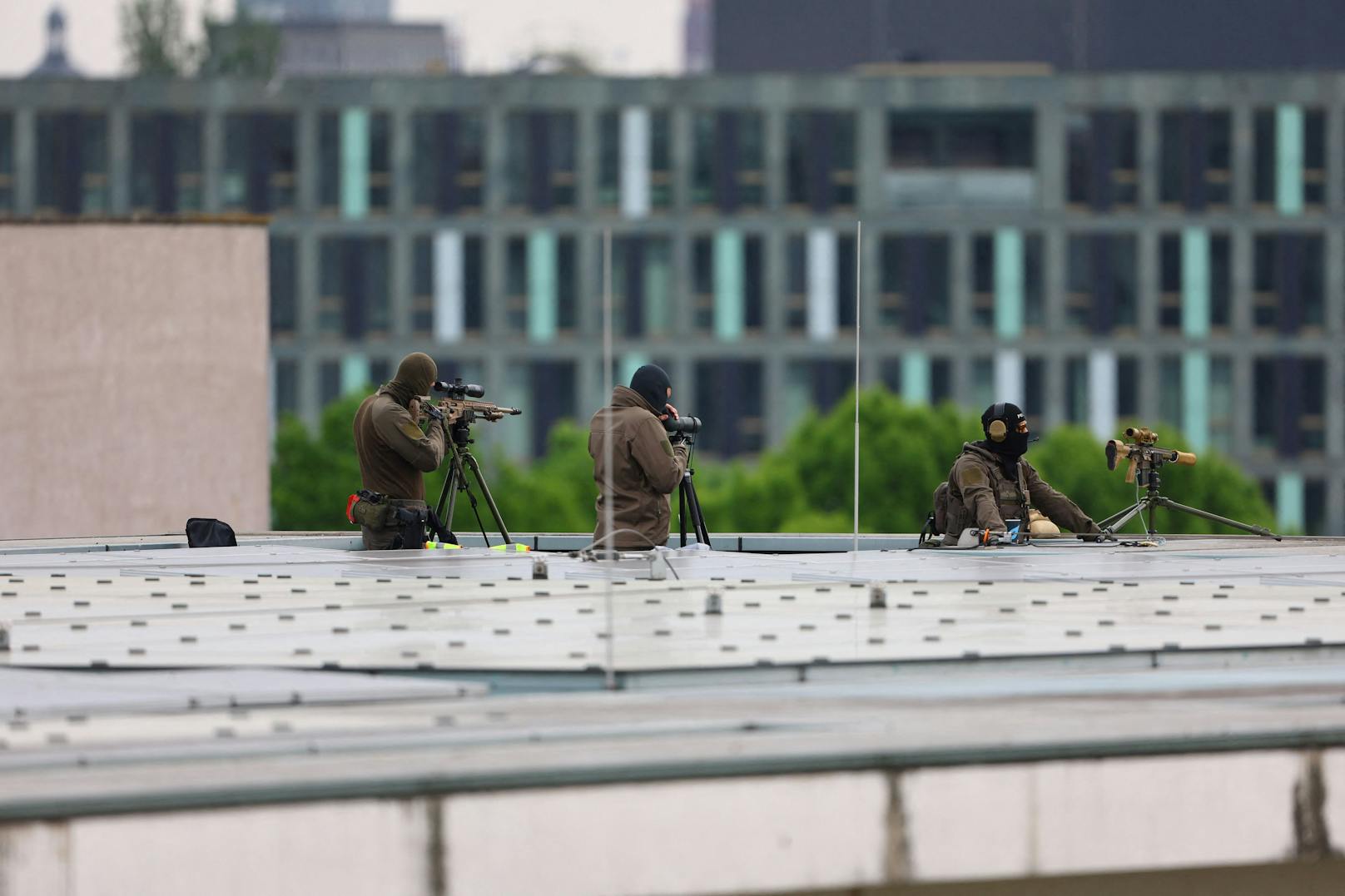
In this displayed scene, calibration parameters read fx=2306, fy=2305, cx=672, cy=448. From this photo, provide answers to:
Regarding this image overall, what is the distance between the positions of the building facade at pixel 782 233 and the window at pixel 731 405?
0.26 feet

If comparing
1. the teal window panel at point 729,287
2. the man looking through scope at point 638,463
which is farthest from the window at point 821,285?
the man looking through scope at point 638,463

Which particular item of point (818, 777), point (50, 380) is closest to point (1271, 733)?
point (818, 777)

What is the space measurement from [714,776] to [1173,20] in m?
63.7

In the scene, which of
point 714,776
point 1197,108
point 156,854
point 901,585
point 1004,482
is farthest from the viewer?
point 1197,108

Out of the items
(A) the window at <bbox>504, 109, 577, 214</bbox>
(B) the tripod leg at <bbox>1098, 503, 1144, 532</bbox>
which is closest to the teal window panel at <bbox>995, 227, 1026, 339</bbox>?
(A) the window at <bbox>504, 109, 577, 214</bbox>

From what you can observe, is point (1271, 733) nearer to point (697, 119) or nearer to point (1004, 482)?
point (1004, 482)

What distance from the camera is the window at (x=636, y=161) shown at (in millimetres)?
61438

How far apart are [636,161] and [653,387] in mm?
48958

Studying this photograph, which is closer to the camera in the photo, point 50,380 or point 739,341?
point 50,380

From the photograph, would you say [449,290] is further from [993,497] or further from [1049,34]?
[993,497]

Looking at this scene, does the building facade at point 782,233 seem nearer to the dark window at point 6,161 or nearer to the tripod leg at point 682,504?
the dark window at point 6,161

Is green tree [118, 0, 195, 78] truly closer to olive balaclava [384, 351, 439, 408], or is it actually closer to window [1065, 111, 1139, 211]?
window [1065, 111, 1139, 211]

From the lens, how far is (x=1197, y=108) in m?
60.8

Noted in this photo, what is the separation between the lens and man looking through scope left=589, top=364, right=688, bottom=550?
12953 millimetres
